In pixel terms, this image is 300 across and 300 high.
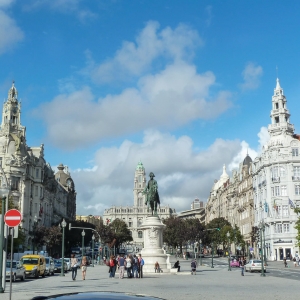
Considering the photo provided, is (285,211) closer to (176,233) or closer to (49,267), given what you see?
(176,233)

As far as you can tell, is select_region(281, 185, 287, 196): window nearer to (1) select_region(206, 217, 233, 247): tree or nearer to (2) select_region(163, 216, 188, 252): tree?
(1) select_region(206, 217, 233, 247): tree

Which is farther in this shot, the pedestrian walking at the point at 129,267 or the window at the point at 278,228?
the window at the point at 278,228

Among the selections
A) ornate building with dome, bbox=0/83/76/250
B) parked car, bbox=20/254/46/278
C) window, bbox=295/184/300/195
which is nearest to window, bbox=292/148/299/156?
window, bbox=295/184/300/195

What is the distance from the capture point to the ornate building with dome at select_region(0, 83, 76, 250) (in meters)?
84.7

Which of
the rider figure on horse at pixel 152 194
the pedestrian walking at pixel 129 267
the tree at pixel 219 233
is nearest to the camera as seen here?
the pedestrian walking at pixel 129 267

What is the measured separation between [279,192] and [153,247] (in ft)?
166

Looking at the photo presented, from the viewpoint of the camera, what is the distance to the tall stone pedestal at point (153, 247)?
40.2 meters

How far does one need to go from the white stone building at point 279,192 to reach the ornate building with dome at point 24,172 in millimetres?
45886

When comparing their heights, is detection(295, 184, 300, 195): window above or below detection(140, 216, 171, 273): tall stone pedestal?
above

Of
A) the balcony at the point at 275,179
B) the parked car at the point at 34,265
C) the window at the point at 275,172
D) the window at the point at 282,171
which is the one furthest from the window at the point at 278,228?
the parked car at the point at 34,265

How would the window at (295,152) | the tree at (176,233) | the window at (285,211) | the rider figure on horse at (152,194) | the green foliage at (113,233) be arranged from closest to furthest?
the rider figure on horse at (152,194) → the window at (285,211) → the window at (295,152) → the tree at (176,233) → the green foliage at (113,233)

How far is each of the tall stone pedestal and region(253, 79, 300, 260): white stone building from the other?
43.6 meters

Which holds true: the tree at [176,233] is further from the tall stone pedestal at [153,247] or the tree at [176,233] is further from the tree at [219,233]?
the tall stone pedestal at [153,247]

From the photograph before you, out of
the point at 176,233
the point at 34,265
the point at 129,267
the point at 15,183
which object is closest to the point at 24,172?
the point at 15,183
